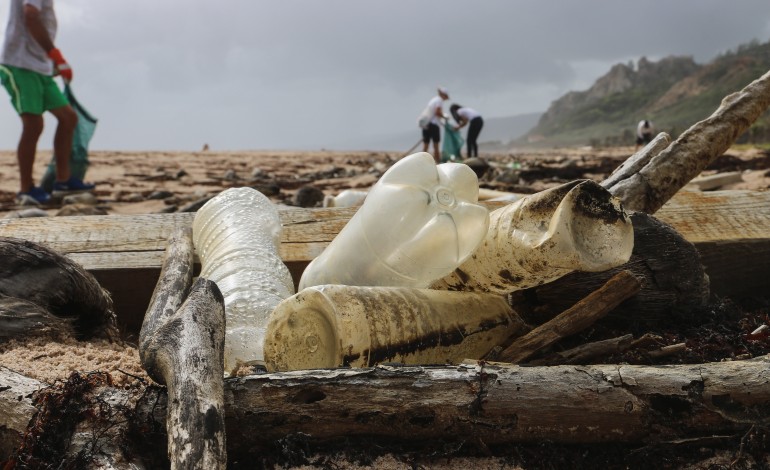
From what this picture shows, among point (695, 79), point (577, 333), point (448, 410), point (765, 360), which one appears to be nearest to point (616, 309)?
point (577, 333)

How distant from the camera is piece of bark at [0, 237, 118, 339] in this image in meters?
2.47

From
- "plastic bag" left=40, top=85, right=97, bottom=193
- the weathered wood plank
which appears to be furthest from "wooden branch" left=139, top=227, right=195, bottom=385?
"plastic bag" left=40, top=85, right=97, bottom=193

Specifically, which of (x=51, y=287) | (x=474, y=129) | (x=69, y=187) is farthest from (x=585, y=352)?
(x=474, y=129)

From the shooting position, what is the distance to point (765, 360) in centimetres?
178

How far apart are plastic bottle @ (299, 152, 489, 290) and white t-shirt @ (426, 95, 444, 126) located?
15.3 m

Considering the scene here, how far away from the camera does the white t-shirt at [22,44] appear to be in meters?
7.38

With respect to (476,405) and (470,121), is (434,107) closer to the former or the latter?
(470,121)

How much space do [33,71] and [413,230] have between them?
662 cm

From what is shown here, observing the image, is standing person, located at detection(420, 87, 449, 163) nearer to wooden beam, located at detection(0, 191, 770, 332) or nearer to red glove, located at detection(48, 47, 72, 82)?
red glove, located at detection(48, 47, 72, 82)

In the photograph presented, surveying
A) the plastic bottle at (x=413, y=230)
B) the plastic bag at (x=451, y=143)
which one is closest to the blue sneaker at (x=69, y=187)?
the plastic bottle at (x=413, y=230)

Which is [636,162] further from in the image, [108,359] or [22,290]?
[22,290]

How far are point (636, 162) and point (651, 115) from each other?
9390 centimetres

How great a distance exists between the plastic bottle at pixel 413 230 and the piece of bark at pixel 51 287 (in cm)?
90

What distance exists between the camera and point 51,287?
8.29ft
